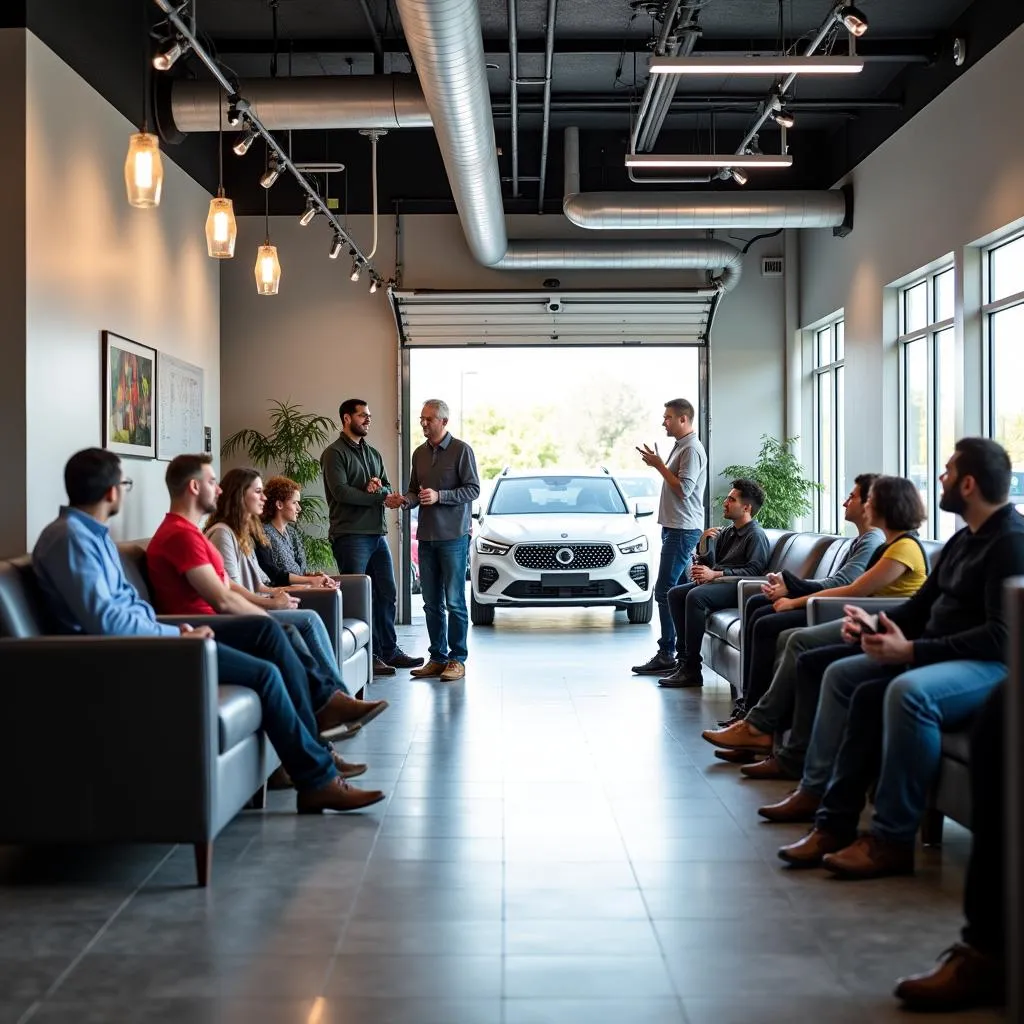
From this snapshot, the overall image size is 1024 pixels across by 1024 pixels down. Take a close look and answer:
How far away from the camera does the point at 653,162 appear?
7754 millimetres

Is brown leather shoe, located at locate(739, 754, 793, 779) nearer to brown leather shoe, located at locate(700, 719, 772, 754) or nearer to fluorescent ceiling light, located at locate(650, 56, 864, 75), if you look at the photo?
brown leather shoe, located at locate(700, 719, 772, 754)

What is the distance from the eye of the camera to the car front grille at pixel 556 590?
9.80 meters

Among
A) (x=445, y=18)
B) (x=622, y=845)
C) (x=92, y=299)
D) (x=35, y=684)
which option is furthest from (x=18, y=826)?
(x=92, y=299)

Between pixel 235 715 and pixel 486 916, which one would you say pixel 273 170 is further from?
pixel 486 916

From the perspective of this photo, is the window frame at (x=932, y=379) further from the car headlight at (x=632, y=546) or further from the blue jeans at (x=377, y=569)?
the blue jeans at (x=377, y=569)

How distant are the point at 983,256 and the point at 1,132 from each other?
5307mm

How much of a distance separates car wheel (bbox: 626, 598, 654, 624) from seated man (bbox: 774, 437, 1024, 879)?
20.7 feet

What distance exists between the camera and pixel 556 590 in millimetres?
9797

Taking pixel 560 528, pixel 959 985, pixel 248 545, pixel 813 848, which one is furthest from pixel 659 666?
pixel 959 985

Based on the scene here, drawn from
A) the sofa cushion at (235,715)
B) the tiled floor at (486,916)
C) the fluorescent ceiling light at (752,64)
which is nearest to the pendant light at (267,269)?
the fluorescent ceiling light at (752,64)

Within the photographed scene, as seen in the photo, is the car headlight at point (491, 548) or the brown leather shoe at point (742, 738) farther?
the car headlight at point (491, 548)

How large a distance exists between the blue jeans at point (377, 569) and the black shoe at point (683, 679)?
69.6 inches

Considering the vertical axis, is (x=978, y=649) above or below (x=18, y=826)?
above

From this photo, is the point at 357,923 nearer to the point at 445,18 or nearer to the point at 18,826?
the point at 18,826
